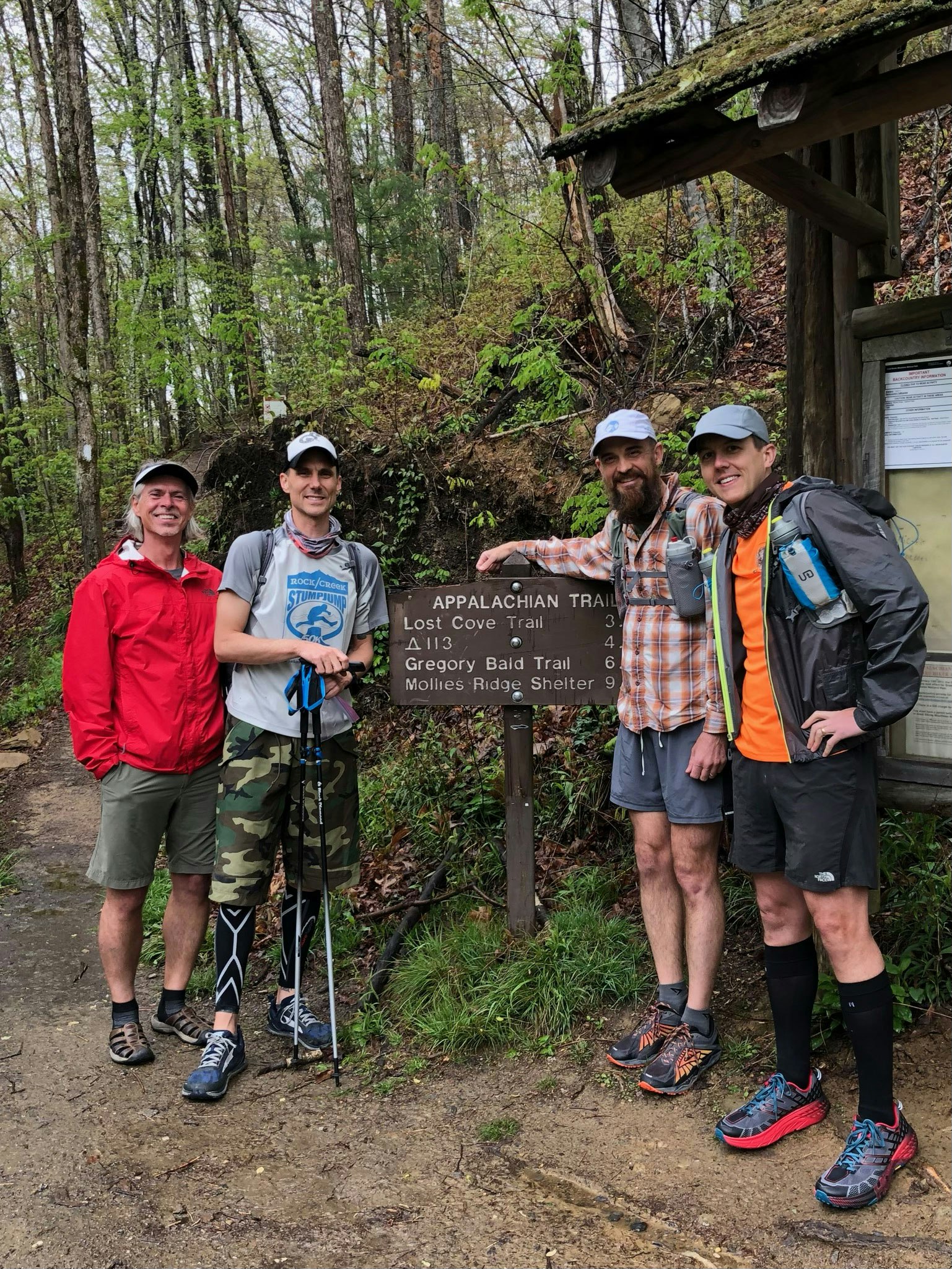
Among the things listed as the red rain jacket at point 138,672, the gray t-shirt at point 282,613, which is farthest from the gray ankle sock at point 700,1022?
the red rain jacket at point 138,672

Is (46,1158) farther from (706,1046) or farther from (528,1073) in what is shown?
(706,1046)

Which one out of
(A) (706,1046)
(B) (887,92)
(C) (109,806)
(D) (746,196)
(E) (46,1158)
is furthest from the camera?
(D) (746,196)

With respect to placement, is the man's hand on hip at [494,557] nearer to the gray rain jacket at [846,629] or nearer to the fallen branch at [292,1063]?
the gray rain jacket at [846,629]

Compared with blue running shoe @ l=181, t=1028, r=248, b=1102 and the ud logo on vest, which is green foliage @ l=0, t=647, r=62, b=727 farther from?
the ud logo on vest

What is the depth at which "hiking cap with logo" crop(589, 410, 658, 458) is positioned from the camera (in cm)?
374

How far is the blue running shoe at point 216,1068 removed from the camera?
3.87 m

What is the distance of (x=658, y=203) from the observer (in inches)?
422

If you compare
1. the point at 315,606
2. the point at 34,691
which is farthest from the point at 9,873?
the point at 34,691

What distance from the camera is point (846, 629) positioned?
296cm

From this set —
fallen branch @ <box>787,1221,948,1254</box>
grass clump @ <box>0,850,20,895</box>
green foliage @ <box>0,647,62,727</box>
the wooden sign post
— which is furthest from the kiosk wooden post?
green foliage @ <box>0,647,62,727</box>

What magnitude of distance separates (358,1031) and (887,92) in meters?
4.20

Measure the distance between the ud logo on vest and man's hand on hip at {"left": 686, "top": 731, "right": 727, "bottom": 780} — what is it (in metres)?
1.68

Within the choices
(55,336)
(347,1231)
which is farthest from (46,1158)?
(55,336)

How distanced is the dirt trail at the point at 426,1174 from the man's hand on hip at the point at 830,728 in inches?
56.7
